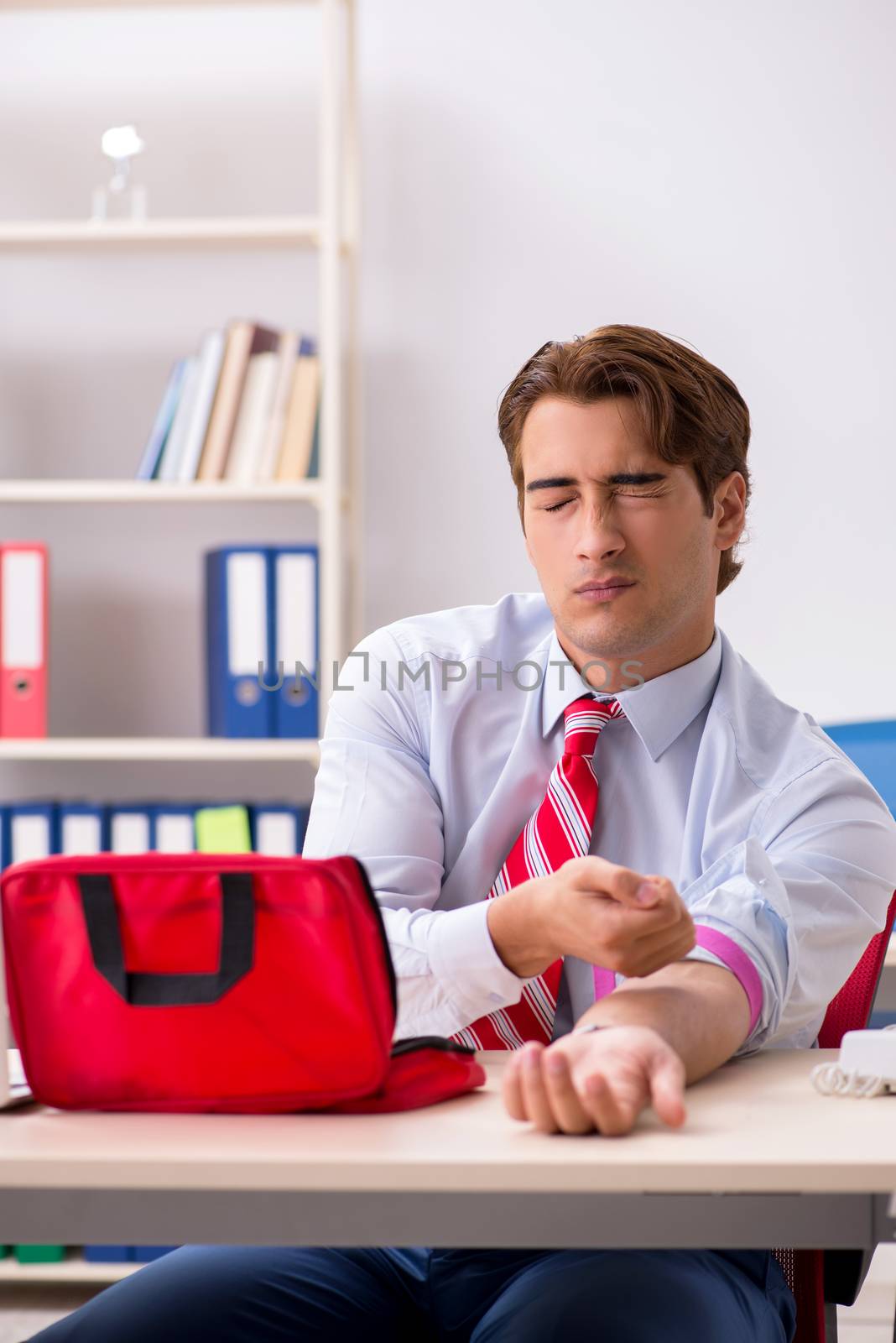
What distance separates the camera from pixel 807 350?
2.85m

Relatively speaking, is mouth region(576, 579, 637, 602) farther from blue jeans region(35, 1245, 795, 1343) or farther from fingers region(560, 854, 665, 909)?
blue jeans region(35, 1245, 795, 1343)

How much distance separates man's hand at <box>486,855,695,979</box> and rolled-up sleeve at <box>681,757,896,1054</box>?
0.10 metres

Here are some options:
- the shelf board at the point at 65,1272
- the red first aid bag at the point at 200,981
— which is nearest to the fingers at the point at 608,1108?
the red first aid bag at the point at 200,981

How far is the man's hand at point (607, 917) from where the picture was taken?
89 centimetres

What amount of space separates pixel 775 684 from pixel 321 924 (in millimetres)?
2217

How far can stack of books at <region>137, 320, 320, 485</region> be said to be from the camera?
2574 mm

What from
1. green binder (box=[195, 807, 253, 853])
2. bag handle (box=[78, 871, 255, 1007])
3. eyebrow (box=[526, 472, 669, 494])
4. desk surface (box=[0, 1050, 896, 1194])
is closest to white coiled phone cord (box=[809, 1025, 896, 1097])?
desk surface (box=[0, 1050, 896, 1194])

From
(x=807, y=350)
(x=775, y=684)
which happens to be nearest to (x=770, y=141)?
(x=807, y=350)

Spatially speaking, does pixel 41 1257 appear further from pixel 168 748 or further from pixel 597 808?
pixel 597 808

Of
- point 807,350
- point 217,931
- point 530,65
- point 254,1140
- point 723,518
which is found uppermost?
point 530,65

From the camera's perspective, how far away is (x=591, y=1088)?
0.74 m

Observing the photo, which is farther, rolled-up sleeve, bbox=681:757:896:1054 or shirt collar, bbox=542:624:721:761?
shirt collar, bbox=542:624:721:761

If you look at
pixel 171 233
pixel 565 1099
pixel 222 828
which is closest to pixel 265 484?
pixel 171 233

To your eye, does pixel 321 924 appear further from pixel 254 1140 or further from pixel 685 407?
pixel 685 407
